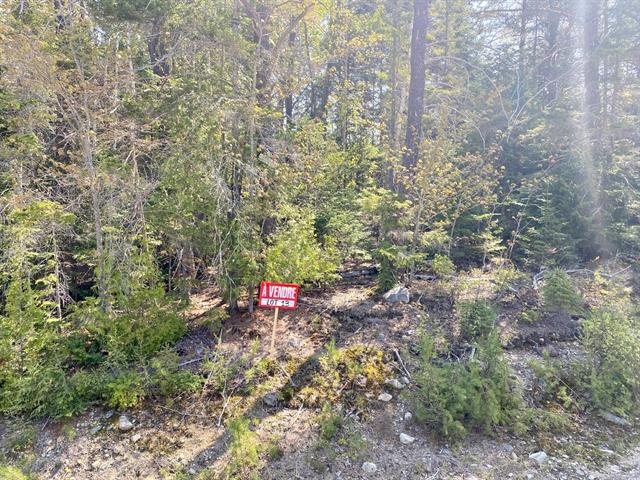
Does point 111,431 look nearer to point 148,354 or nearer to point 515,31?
point 148,354

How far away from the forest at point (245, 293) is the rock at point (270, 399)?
3 cm

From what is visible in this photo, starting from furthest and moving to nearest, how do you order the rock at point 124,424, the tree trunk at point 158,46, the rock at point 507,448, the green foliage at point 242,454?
1. the tree trunk at point 158,46
2. the rock at point 124,424
3. the rock at point 507,448
4. the green foliage at point 242,454

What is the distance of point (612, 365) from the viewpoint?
4371 mm

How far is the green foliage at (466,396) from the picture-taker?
3773 mm

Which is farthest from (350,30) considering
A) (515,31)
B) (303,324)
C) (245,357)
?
(245,357)

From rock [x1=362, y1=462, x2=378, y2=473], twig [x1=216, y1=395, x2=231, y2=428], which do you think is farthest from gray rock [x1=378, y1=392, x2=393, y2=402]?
twig [x1=216, y1=395, x2=231, y2=428]

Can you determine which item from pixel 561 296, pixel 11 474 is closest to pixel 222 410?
pixel 11 474

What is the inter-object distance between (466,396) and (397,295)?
2555 mm

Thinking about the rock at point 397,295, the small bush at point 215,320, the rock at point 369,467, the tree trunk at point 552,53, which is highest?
the tree trunk at point 552,53

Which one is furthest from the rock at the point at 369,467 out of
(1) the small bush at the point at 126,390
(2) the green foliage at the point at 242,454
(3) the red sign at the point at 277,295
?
(1) the small bush at the point at 126,390

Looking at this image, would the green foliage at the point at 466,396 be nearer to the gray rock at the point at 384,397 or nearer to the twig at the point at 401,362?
the gray rock at the point at 384,397

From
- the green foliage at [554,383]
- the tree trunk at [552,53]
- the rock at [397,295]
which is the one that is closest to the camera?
the green foliage at [554,383]

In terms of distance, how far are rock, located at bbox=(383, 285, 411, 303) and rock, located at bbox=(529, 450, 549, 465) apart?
113 inches

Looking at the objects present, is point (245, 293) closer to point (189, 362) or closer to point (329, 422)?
point (189, 362)
